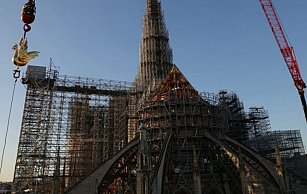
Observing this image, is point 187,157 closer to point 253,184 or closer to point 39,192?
point 253,184

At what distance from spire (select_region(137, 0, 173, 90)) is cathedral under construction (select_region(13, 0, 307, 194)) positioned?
12.8 ft

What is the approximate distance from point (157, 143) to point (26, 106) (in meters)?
19.5

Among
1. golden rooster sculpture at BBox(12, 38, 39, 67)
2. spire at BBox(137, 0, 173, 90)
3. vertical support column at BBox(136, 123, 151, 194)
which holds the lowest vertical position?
vertical support column at BBox(136, 123, 151, 194)

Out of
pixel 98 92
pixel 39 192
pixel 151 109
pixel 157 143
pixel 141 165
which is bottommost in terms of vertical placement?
pixel 39 192

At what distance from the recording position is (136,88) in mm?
52375

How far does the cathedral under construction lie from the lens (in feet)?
103

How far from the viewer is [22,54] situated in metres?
13.6

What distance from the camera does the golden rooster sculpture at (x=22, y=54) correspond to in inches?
532

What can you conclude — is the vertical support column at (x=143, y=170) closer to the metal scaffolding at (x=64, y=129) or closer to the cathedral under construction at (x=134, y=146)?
the cathedral under construction at (x=134, y=146)

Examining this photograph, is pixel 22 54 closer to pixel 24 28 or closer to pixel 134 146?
pixel 24 28

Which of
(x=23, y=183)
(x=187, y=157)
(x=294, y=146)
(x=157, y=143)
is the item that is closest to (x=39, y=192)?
(x=23, y=183)

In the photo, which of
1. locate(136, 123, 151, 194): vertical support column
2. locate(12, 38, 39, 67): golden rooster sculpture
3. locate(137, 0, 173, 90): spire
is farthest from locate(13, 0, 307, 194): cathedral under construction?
locate(12, 38, 39, 67): golden rooster sculpture

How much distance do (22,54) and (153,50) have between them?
1822 inches

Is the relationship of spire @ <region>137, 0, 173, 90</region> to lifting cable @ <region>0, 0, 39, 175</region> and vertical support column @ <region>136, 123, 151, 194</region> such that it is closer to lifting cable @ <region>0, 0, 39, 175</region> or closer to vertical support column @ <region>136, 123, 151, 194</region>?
vertical support column @ <region>136, 123, 151, 194</region>
